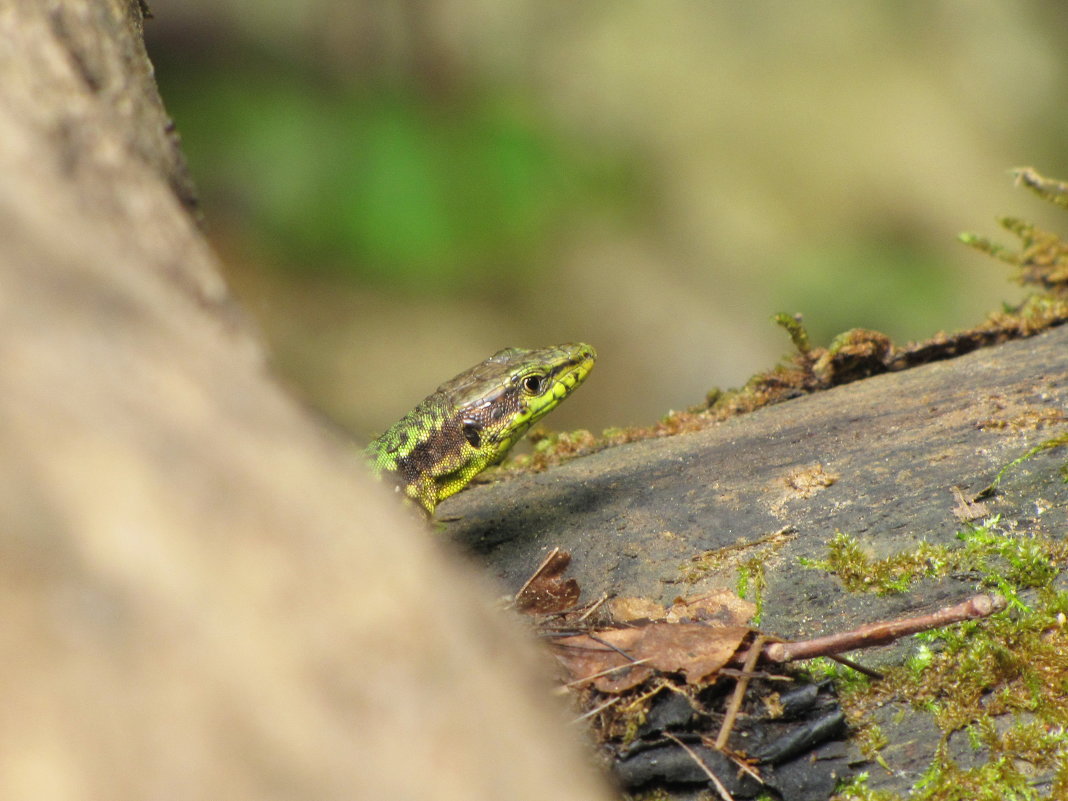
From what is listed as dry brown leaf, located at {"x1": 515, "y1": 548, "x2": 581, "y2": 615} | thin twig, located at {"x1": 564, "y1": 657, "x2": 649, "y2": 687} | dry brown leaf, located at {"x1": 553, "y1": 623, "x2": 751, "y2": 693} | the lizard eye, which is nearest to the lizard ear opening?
the lizard eye

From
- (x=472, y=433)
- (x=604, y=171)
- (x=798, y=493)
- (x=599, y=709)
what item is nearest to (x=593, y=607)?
(x=599, y=709)

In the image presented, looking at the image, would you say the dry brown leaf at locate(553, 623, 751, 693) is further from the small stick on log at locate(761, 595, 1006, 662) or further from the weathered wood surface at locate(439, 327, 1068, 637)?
the weathered wood surface at locate(439, 327, 1068, 637)

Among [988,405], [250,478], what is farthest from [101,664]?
[988,405]

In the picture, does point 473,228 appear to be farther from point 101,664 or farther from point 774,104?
point 101,664

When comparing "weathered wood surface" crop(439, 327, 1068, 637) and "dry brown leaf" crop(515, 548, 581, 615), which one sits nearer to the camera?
"dry brown leaf" crop(515, 548, 581, 615)

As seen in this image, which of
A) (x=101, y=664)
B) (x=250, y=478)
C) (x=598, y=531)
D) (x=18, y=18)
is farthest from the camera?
(x=598, y=531)

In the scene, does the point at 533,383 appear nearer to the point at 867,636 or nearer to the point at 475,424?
the point at 475,424
